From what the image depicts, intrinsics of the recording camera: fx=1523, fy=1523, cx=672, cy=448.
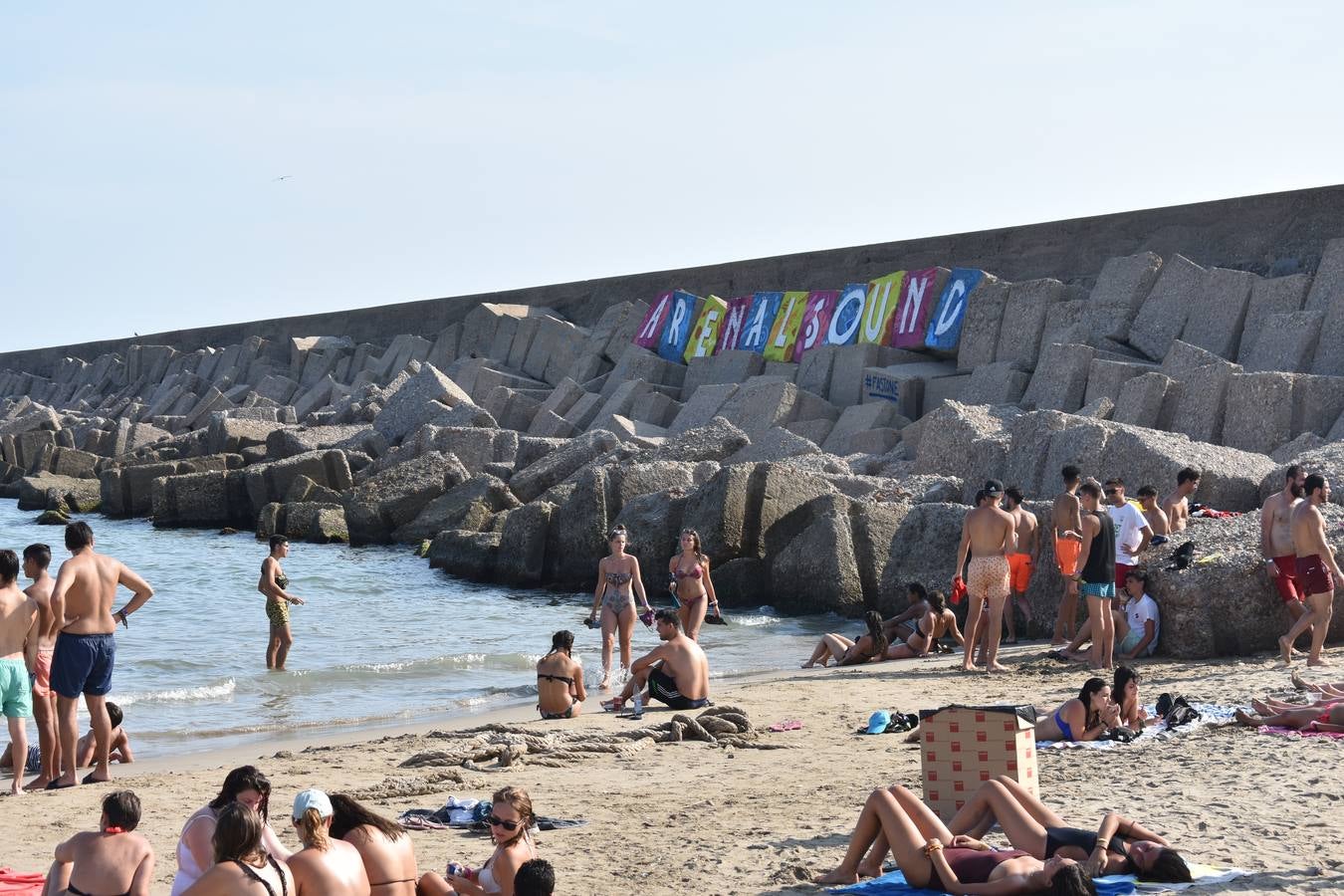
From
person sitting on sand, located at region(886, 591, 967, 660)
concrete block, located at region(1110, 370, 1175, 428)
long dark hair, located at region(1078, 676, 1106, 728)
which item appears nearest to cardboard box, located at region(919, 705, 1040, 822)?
long dark hair, located at region(1078, 676, 1106, 728)

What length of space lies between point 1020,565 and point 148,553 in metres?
14.7

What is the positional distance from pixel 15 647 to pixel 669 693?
3.70 metres

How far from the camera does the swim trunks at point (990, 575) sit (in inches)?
380

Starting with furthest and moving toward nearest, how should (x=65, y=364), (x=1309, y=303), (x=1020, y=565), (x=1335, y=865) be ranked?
1. (x=65, y=364)
2. (x=1309, y=303)
3. (x=1020, y=565)
4. (x=1335, y=865)

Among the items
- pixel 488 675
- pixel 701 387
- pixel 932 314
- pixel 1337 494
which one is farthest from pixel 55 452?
pixel 1337 494

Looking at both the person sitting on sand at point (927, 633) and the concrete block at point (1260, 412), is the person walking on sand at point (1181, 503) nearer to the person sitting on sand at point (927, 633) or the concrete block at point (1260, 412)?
the person sitting on sand at point (927, 633)

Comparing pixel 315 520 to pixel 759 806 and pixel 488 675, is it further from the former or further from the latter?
pixel 759 806

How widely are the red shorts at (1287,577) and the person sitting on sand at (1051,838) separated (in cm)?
423

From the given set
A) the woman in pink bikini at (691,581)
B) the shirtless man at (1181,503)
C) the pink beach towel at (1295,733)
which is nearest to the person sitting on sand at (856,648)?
the woman in pink bikini at (691,581)

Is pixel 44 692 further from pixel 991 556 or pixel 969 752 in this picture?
pixel 991 556

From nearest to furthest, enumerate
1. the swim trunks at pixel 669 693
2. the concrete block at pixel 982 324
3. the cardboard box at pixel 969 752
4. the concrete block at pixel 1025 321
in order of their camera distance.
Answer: the cardboard box at pixel 969 752 → the swim trunks at pixel 669 693 → the concrete block at pixel 1025 321 → the concrete block at pixel 982 324

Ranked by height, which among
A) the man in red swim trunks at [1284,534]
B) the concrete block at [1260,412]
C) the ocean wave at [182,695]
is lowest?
the ocean wave at [182,695]

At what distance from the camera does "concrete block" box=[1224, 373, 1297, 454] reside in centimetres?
1495

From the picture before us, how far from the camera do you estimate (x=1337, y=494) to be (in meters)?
11.0
